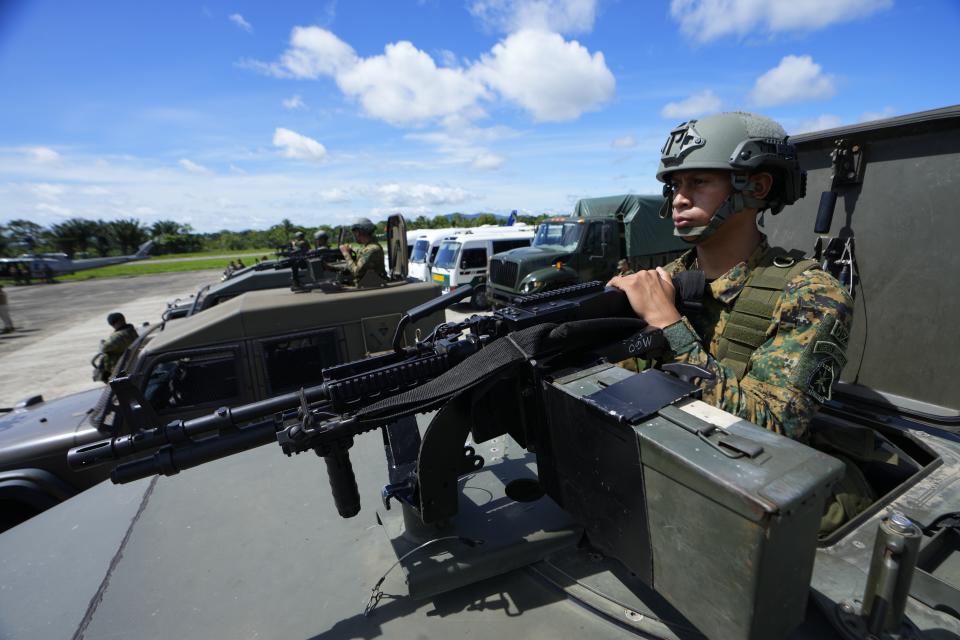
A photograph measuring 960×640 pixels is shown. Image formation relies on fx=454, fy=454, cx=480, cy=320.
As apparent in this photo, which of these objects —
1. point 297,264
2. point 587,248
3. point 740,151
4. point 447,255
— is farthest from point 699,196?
point 447,255

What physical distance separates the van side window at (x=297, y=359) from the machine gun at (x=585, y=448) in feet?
11.0

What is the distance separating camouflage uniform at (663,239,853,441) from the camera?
1450 mm

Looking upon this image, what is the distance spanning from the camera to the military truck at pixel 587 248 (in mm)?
12750

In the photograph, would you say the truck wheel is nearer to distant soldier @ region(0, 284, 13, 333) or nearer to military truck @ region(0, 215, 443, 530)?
military truck @ region(0, 215, 443, 530)

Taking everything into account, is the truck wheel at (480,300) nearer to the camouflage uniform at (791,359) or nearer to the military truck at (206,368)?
the military truck at (206,368)

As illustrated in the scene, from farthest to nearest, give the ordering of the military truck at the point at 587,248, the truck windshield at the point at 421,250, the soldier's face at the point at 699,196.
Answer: the truck windshield at the point at 421,250 < the military truck at the point at 587,248 < the soldier's face at the point at 699,196

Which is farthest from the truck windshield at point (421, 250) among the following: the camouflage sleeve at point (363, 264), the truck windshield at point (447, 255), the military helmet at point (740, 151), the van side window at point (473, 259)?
the military helmet at point (740, 151)

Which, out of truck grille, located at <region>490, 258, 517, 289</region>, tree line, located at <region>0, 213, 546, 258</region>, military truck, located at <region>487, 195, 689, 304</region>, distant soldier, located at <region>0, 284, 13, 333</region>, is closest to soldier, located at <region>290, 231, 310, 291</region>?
truck grille, located at <region>490, 258, 517, 289</region>

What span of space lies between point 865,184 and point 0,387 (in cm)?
1604

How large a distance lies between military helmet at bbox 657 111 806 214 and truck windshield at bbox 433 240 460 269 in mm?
13893

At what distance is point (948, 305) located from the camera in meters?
2.51

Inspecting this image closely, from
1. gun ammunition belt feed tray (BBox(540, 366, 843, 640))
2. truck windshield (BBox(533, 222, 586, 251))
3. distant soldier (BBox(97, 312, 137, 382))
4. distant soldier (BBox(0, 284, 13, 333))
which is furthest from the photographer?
distant soldier (BBox(0, 284, 13, 333))

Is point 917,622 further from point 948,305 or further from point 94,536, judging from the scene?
point 94,536

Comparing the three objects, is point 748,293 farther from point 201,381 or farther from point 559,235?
point 559,235
